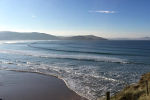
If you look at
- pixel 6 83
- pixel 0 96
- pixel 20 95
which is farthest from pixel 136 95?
pixel 6 83

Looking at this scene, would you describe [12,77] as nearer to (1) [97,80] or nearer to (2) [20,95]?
(2) [20,95]

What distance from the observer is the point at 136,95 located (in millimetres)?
9164

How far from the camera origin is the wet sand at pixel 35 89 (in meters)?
12.4

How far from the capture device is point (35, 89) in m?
14.2

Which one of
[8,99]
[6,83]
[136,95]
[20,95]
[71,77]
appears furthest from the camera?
[71,77]

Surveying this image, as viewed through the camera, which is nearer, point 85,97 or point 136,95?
point 136,95

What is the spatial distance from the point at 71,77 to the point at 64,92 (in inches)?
184

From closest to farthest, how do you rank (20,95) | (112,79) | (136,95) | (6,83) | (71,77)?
(136,95), (20,95), (6,83), (112,79), (71,77)

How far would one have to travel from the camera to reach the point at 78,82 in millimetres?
16156

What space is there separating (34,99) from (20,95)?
1.57 meters

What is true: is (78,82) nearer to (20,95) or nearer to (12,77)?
(20,95)

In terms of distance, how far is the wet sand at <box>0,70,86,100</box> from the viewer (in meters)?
12.4

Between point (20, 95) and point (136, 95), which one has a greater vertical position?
point (136, 95)

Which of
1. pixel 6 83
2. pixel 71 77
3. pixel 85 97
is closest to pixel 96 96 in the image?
pixel 85 97
